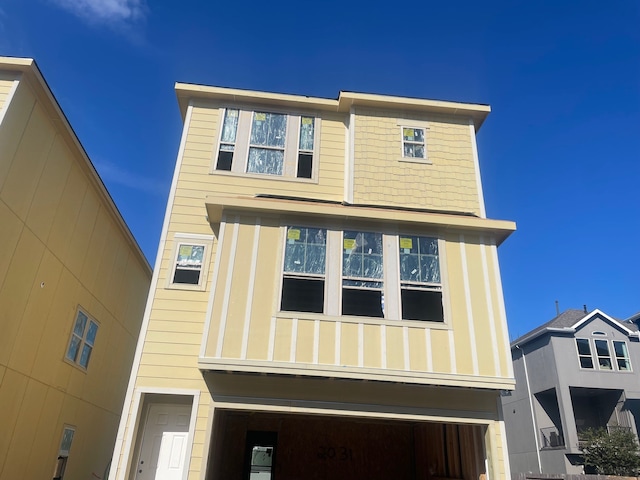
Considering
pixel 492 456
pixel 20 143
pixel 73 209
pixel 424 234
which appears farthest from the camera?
pixel 73 209

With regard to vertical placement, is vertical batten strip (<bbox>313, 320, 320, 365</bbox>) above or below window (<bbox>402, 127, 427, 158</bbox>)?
below

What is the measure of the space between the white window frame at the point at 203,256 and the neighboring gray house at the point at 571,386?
1569 cm

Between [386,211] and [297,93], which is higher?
[297,93]

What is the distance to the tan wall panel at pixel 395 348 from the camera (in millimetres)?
6746

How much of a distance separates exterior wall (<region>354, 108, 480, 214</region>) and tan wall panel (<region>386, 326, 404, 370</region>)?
2.86 metres

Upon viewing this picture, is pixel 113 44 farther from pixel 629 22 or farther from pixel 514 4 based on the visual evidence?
pixel 629 22

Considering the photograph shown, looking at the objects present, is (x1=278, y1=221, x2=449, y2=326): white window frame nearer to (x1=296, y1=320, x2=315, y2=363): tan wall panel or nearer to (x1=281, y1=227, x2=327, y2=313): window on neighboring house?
(x1=281, y1=227, x2=327, y2=313): window on neighboring house

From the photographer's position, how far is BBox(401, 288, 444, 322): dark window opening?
7.23m

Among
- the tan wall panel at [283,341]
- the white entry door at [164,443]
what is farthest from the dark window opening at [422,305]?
the white entry door at [164,443]

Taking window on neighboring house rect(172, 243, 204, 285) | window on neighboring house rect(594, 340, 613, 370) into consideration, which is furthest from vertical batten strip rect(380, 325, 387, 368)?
window on neighboring house rect(594, 340, 613, 370)

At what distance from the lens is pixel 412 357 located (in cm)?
682

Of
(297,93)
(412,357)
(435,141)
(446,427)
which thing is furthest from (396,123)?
(446,427)

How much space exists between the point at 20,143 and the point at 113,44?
3.63m

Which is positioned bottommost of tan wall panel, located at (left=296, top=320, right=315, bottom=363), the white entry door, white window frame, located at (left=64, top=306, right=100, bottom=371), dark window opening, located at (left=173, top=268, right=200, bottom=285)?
the white entry door
